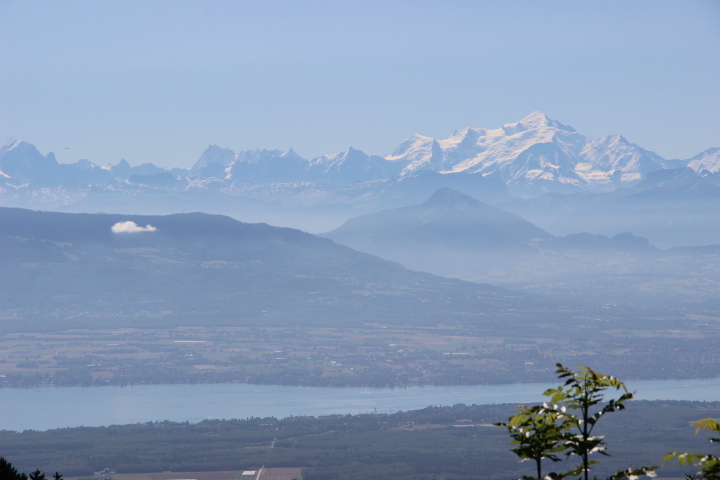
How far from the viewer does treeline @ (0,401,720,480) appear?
130000 mm

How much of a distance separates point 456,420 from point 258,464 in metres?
46.9

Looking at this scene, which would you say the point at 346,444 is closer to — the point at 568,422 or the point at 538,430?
the point at 538,430

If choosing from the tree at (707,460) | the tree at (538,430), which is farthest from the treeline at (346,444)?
the tree at (707,460)

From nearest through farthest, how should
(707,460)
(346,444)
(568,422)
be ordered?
(707,460)
(568,422)
(346,444)

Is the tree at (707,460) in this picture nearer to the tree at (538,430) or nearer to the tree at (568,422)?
the tree at (568,422)

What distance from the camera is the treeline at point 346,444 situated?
130 metres

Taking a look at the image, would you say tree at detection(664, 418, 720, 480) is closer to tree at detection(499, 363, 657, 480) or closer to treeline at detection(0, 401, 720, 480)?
tree at detection(499, 363, 657, 480)

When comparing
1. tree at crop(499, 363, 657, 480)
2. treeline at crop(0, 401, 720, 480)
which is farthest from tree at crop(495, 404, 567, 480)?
treeline at crop(0, 401, 720, 480)

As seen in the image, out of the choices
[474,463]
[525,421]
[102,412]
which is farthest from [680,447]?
[525,421]

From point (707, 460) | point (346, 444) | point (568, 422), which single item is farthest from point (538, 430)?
point (346, 444)

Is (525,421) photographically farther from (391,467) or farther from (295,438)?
(295,438)

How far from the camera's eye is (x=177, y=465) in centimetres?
13000

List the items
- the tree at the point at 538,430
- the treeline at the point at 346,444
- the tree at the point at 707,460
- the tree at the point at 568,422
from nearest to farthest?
the tree at the point at 707,460 → the tree at the point at 568,422 → the tree at the point at 538,430 → the treeline at the point at 346,444

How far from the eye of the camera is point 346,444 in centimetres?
14712
